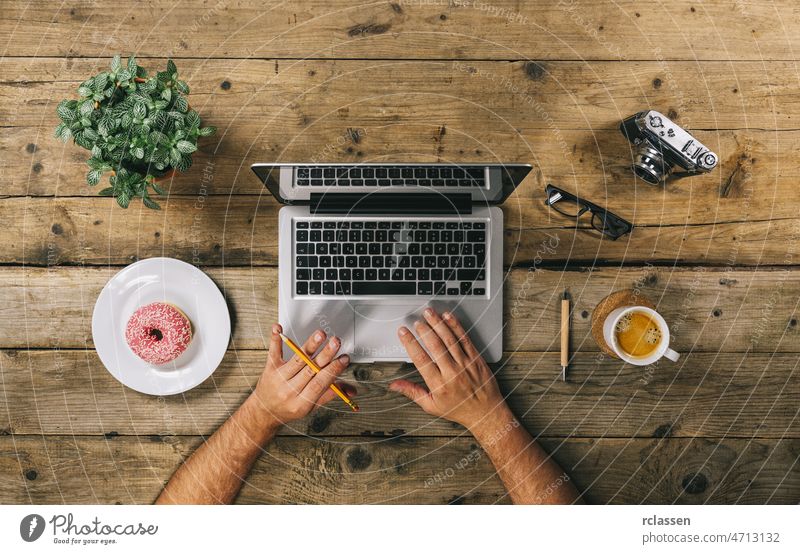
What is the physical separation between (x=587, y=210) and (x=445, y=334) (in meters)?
0.35

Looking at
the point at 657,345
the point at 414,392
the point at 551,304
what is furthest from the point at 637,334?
the point at 414,392

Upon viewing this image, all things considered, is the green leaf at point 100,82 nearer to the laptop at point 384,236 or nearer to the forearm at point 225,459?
A: the laptop at point 384,236

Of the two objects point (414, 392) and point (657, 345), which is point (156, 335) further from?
point (657, 345)

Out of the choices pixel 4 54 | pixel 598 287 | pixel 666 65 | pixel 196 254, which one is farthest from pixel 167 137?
pixel 666 65

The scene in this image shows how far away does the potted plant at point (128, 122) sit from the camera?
77cm

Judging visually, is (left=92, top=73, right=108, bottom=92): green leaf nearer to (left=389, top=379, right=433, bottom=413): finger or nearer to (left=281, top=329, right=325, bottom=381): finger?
(left=281, top=329, right=325, bottom=381): finger

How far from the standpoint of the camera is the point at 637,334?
0.91 meters

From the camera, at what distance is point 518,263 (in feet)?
3.19

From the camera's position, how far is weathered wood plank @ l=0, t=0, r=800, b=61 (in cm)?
97

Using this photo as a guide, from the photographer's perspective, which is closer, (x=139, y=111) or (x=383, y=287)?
(x=139, y=111)

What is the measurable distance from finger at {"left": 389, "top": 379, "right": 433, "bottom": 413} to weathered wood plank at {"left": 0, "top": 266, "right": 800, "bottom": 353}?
7.1 inches

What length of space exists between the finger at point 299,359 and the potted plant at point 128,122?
0.36 m

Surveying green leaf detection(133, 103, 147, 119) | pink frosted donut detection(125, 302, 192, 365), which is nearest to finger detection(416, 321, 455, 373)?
pink frosted donut detection(125, 302, 192, 365)

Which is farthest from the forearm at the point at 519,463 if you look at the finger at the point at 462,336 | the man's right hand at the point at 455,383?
the finger at the point at 462,336
